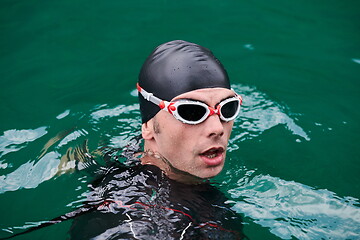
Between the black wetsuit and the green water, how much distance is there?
552 mm

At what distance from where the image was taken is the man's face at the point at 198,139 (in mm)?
3834

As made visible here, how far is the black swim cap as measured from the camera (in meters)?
3.88

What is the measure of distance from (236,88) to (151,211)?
3.59 meters

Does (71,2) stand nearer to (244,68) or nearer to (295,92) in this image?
(244,68)

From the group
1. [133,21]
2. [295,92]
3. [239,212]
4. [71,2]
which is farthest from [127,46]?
[239,212]

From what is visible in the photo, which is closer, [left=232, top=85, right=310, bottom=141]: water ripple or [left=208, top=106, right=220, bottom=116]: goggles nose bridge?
[left=208, top=106, right=220, bottom=116]: goggles nose bridge

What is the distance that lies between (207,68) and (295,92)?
3.22 meters

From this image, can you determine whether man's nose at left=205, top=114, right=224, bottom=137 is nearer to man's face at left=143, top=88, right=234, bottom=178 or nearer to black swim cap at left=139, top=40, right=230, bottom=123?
man's face at left=143, top=88, right=234, bottom=178

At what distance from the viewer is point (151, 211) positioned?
3643 millimetres

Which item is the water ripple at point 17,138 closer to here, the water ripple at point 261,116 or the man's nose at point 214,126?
the water ripple at point 261,116

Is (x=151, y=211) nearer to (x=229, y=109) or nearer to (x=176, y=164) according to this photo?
(x=176, y=164)

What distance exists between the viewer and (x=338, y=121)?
6.14 meters

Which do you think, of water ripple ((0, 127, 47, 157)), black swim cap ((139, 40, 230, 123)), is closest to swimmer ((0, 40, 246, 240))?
black swim cap ((139, 40, 230, 123))

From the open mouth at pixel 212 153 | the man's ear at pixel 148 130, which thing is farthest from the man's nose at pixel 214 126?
the man's ear at pixel 148 130
